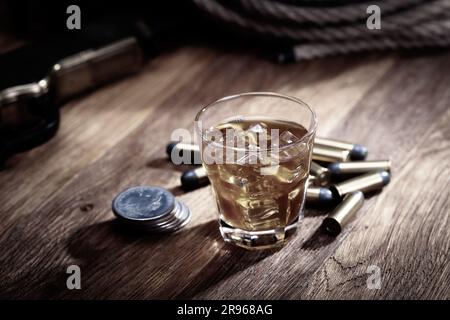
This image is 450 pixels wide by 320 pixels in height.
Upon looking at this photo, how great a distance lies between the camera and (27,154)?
3.83 ft

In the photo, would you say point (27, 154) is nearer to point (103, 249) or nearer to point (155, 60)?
point (103, 249)

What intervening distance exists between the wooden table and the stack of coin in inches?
0.7

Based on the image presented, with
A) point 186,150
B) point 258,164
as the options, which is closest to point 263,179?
point 258,164

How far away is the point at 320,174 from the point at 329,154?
52mm

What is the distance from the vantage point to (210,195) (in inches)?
40.9

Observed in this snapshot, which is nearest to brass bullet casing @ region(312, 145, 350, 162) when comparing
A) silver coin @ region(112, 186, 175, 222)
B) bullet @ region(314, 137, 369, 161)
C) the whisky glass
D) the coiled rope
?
bullet @ region(314, 137, 369, 161)

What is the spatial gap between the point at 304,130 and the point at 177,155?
27cm

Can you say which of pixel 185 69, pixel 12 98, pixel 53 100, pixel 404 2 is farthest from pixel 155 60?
pixel 404 2

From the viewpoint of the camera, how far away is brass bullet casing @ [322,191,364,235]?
3.08 feet

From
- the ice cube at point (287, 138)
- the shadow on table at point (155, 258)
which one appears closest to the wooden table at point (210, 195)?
the shadow on table at point (155, 258)

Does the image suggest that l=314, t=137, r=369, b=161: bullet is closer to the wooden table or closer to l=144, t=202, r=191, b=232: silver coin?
the wooden table

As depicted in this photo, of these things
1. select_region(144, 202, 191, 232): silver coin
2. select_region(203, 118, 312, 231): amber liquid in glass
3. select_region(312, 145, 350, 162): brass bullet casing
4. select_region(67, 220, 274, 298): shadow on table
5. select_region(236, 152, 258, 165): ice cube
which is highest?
select_region(236, 152, 258, 165): ice cube

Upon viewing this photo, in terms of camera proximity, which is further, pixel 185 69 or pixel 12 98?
pixel 185 69
